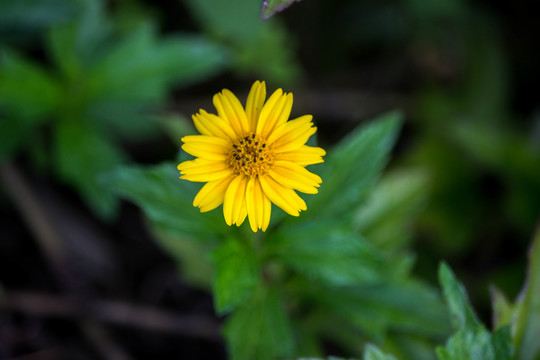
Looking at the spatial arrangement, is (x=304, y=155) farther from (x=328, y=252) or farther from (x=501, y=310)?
(x=501, y=310)

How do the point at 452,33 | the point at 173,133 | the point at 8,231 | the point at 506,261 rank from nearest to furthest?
1. the point at 173,133
2. the point at 8,231
3. the point at 506,261
4. the point at 452,33

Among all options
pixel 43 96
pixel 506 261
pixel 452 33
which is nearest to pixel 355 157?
pixel 43 96

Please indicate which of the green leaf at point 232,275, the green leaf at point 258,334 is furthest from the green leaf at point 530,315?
the green leaf at point 232,275

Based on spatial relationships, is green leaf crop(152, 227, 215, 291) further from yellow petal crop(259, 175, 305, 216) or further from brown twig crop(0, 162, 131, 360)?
yellow petal crop(259, 175, 305, 216)

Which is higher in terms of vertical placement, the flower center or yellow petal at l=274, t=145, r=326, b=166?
the flower center

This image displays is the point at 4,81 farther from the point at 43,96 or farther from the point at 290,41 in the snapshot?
the point at 290,41

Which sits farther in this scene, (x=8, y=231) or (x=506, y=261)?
(x=506, y=261)

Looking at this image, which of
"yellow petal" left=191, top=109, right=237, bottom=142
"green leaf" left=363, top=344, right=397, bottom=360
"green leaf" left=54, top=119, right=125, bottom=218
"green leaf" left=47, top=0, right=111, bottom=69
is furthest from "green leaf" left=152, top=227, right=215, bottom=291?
"yellow petal" left=191, top=109, right=237, bottom=142
